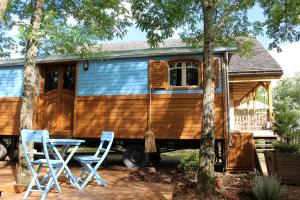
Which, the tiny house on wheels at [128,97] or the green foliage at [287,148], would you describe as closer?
the green foliage at [287,148]

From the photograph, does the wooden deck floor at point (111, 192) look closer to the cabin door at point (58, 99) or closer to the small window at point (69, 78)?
the cabin door at point (58, 99)

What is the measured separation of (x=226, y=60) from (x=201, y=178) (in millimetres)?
4113

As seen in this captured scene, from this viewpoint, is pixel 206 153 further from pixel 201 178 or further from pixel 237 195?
pixel 237 195

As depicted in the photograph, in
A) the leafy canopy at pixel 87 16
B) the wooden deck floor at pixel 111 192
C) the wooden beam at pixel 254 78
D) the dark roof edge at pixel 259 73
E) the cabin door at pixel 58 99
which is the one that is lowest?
the wooden deck floor at pixel 111 192

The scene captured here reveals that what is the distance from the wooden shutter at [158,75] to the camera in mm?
9211

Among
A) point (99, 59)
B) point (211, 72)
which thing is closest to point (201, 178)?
point (211, 72)

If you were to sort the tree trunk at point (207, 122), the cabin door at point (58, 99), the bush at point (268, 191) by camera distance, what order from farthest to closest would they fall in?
the cabin door at point (58, 99) → the tree trunk at point (207, 122) → the bush at point (268, 191)

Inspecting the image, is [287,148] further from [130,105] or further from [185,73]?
[130,105]

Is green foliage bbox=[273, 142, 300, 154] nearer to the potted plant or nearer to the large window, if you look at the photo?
the potted plant

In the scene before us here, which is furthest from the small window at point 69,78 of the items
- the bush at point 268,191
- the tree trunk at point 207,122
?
the bush at point 268,191

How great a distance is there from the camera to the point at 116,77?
31.8ft

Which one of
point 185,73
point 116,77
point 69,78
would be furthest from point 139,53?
point 69,78

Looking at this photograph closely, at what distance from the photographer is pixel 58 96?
10.5 m

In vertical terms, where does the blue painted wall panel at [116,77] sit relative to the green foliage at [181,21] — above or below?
below
